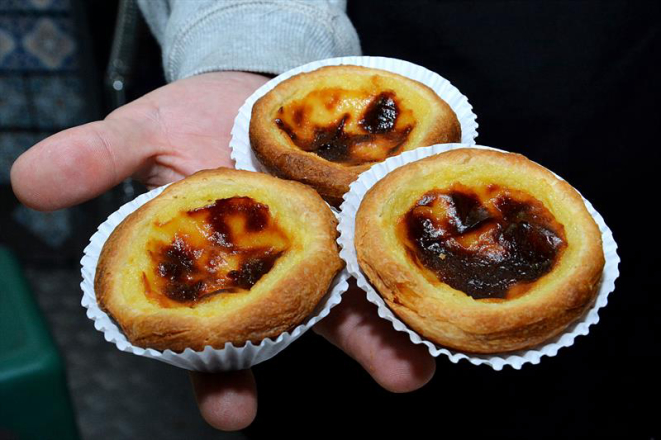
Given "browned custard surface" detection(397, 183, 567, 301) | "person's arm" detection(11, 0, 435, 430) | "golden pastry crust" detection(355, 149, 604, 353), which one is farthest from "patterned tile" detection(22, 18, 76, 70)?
"browned custard surface" detection(397, 183, 567, 301)

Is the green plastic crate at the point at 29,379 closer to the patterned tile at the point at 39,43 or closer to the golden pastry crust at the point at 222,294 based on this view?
the golden pastry crust at the point at 222,294

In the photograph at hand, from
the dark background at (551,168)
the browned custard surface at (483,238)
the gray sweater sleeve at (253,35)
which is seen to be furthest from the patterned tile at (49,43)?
the browned custard surface at (483,238)

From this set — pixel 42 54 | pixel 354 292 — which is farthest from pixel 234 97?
pixel 42 54

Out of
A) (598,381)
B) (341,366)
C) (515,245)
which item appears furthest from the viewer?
(341,366)

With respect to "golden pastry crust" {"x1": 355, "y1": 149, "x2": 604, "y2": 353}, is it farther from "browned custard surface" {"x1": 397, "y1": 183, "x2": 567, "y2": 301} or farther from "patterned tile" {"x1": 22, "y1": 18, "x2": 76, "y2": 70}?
"patterned tile" {"x1": 22, "y1": 18, "x2": 76, "y2": 70}

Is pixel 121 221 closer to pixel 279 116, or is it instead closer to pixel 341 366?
pixel 279 116

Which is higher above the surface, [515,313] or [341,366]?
[515,313]

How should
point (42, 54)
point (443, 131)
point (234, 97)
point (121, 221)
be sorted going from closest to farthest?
point (121, 221) < point (443, 131) < point (234, 97) < point (42, 54)
